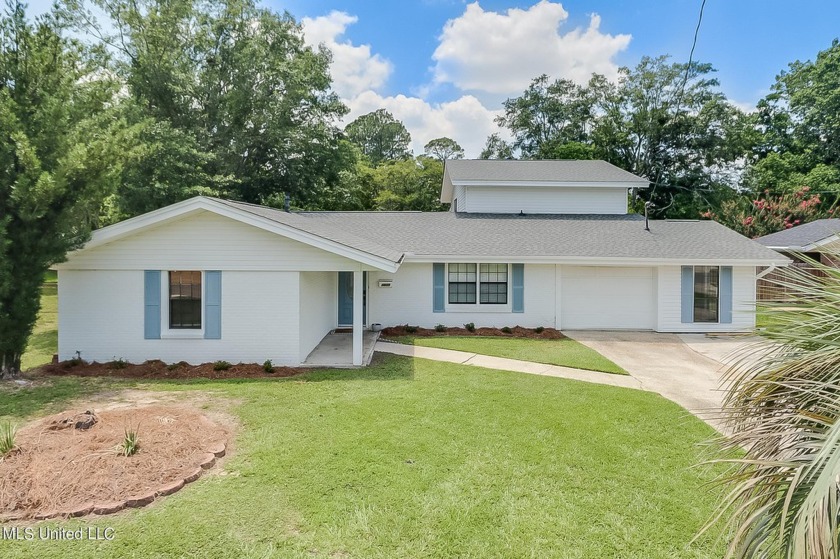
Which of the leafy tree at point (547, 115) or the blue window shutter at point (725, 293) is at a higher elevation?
the leafy tree at point (547, 115)

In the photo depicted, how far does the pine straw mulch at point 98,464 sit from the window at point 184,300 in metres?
3.92

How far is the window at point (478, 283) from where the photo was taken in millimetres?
14492

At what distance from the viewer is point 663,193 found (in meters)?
35.1

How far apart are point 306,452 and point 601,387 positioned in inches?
224

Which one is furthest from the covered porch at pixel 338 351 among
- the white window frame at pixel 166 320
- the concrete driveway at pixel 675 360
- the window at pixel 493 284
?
the concrete driveway at pixel 675 360

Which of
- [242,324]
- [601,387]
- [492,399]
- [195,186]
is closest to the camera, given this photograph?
[492,399]

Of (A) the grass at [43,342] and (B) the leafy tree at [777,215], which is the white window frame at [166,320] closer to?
(A) the grass at [43,342]

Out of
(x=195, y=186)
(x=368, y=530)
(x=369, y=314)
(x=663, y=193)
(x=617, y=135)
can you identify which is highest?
(x=617, y=135)

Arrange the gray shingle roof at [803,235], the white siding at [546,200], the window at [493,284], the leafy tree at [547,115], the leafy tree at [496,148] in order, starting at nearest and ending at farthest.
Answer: the window at [493,284], the gray shingle roof at [803,235], the white siding at [546,200], the leafy tree at [547,115], the leafy tree at [496,148]

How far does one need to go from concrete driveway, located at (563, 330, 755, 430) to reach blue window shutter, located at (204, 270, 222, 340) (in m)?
9.04

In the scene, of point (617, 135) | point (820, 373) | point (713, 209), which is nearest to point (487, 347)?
point (820, 373)

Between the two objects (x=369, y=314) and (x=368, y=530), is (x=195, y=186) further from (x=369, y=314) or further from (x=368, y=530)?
(x=368, y=530)

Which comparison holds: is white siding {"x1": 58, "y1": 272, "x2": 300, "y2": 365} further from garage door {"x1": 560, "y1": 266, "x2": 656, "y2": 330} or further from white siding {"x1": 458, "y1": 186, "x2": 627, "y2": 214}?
white siding {"x1": 458, "y1": 186, "x2": 627, "y2": 214}

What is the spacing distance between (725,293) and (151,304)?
53.9 feet
